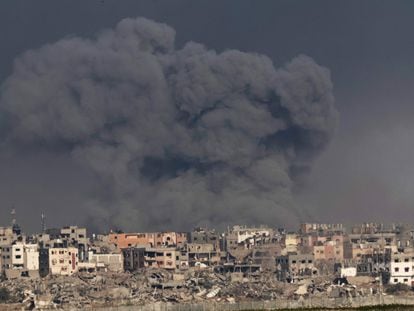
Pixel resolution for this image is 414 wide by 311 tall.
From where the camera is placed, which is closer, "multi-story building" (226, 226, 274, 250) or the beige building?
the beige building

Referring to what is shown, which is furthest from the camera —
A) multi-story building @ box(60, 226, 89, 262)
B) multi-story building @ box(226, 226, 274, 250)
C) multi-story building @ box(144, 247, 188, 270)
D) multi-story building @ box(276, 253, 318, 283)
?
multi-story building @ box(226, 226, 274, 250)

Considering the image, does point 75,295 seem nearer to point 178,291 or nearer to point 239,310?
point 178,291

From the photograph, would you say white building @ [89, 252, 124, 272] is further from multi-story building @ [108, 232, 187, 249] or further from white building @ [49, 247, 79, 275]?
multi-story building @ [108, 232, 187, 249]

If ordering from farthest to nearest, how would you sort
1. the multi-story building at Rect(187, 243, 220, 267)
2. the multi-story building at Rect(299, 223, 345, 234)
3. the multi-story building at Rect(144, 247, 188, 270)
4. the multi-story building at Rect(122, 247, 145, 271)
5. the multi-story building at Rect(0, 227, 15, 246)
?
1. the multi-story building at Rect(299, 223, 345, 234)
2. the multi-story building at Rect(187, 243, 220, 267)
3. the multi-story building at Rect(0, 227, 15, 246)
4. the multi-story building at Rect(144, 247, 188, 270)
5. the multi-story building at Rect(122, 247, 145, 271)

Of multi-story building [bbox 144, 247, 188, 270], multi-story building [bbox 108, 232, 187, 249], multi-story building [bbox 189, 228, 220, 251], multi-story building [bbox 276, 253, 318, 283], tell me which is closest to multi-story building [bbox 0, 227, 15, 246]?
multi-story building [bbox 108, 232, 187, 249]

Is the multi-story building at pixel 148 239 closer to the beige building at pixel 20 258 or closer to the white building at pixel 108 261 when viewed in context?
the white building at pixel 108 261

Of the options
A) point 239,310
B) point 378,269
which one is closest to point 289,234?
point 378,269

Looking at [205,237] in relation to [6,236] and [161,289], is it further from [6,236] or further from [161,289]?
[161,289]

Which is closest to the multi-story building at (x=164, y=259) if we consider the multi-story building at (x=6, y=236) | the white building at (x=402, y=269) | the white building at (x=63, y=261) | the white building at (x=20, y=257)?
the white building at (x=63, y=261)

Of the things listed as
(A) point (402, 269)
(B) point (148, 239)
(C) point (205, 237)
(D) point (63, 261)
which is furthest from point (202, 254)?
(A) point (402, 269)
